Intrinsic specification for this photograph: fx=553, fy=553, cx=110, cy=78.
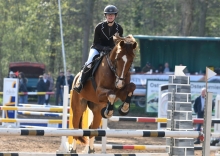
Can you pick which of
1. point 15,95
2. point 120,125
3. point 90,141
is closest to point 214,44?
point 120,125

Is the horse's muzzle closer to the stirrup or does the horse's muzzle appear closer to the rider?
the rider

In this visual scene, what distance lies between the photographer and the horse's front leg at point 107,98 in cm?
793

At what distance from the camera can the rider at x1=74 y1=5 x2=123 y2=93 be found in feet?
29.0

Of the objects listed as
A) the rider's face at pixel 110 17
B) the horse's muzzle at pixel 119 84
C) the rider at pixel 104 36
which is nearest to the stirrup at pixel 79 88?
the rider at pixel 104 36

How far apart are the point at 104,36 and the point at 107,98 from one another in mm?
1358

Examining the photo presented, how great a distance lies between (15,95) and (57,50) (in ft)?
77.4

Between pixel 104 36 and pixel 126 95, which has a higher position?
pixel 104 36

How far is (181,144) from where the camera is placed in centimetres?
743

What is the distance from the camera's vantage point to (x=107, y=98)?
26.6 ft

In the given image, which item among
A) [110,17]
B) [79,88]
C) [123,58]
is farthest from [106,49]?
[123,58]

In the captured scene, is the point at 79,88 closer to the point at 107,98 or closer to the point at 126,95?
the point at 107,98

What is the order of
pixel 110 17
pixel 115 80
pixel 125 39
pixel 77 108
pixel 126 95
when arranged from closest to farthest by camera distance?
pixel 126 95 → pixel 125 39 → pixel 115 80 → pixel 110 17 → pixel 77 108

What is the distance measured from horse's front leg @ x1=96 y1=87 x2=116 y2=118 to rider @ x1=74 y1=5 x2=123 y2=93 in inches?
33.6

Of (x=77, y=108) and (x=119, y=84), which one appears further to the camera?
(x=77, y=108)
